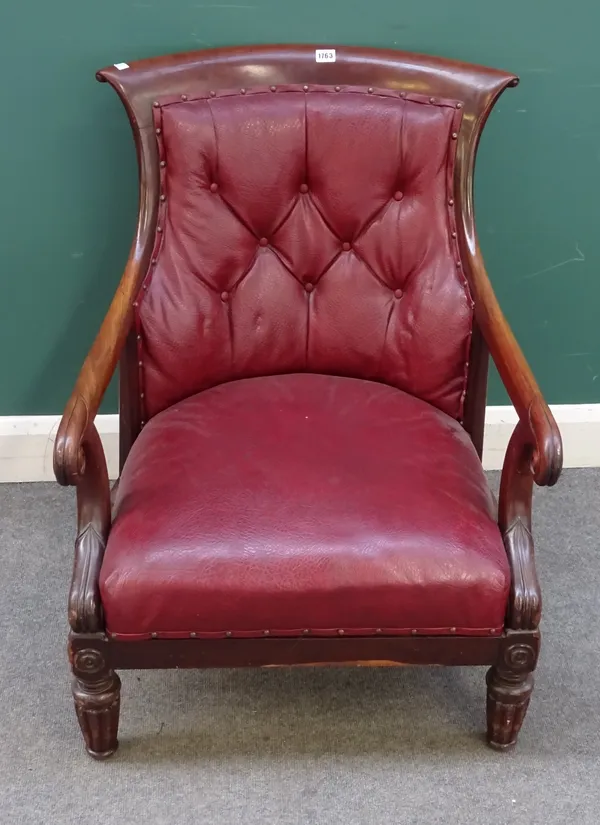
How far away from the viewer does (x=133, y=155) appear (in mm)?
1606

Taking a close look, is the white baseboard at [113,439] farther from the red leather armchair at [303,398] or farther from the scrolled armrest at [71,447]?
the scrolled armrest at [71,447]

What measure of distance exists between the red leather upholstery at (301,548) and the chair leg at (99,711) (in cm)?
12

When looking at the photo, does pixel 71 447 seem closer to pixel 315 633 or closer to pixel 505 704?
pixel 315 633

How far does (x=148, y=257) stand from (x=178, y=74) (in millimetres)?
289

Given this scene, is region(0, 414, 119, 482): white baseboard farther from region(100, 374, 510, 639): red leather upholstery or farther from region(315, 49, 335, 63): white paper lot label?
region(315, 49, 335, 63): white paper lot label

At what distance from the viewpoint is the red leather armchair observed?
1151 millimetres

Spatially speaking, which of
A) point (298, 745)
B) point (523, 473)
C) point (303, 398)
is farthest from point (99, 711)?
point (523, 473)

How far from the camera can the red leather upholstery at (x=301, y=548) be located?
1141 mm

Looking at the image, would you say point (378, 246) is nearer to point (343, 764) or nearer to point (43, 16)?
point (43, 16)


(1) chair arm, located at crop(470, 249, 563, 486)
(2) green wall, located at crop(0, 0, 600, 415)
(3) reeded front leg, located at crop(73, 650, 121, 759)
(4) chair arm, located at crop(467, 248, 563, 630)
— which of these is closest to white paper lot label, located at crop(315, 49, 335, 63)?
(2) green wall, located at crop(0, 0, 600, 415)

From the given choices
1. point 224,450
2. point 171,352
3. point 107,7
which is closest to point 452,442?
point 224,450

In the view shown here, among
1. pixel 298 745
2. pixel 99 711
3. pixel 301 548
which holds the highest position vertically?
pixel 301 548

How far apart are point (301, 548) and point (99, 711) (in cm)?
41

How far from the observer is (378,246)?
144 cm
